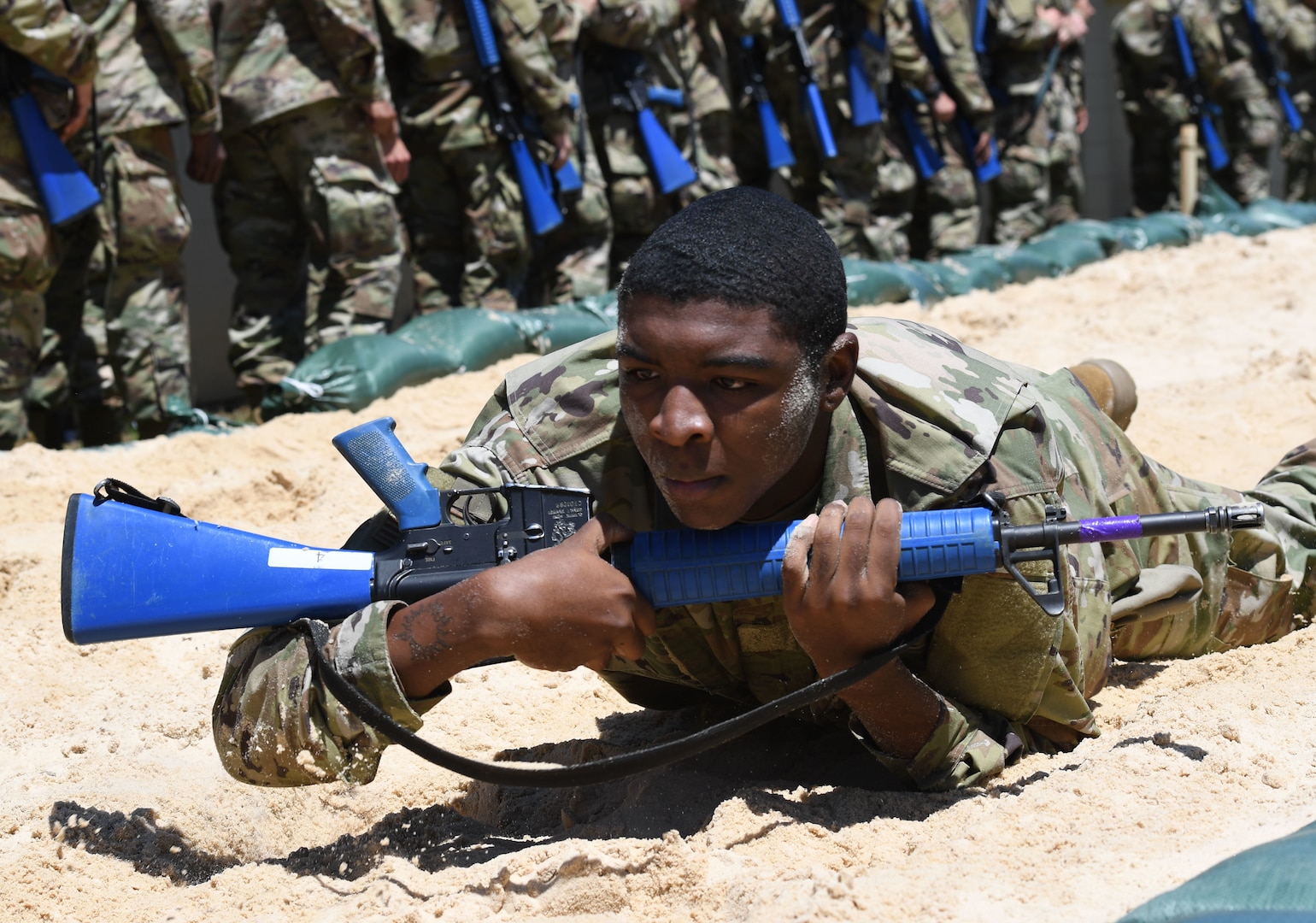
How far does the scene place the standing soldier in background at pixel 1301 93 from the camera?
13141mm

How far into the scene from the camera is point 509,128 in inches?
247

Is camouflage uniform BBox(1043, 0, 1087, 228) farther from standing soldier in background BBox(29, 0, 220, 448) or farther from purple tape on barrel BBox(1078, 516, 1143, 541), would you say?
purple tape on barrel BBox(1078, 516, 1143, 541)

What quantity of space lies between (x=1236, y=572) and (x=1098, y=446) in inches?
19.8

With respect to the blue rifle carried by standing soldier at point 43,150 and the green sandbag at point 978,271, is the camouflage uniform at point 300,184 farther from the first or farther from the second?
the green sandbag at point 978,271

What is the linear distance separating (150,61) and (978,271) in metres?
4.76

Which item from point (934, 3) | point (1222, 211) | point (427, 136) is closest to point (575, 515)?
point (427, 136)

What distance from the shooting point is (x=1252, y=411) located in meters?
5.21

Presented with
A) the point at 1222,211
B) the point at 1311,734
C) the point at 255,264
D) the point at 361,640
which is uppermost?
the point at 361,640

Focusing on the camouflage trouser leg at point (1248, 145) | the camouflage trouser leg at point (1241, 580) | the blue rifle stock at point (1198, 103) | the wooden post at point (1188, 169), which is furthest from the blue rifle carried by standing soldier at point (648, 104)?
the camouflage trouser leg at point (1248, 145)

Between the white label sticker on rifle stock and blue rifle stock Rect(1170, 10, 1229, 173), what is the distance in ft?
37.0

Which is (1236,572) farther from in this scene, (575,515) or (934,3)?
(934,3)

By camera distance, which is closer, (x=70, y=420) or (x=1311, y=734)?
(x=1311, y=734)

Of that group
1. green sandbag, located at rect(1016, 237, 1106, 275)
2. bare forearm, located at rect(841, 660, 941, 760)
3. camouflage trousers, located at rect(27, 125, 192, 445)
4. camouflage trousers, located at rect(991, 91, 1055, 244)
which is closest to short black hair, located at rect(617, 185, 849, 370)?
bare forearm, located at rect(841, 660, 941, 760)

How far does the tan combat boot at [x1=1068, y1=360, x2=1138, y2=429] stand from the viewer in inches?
134
